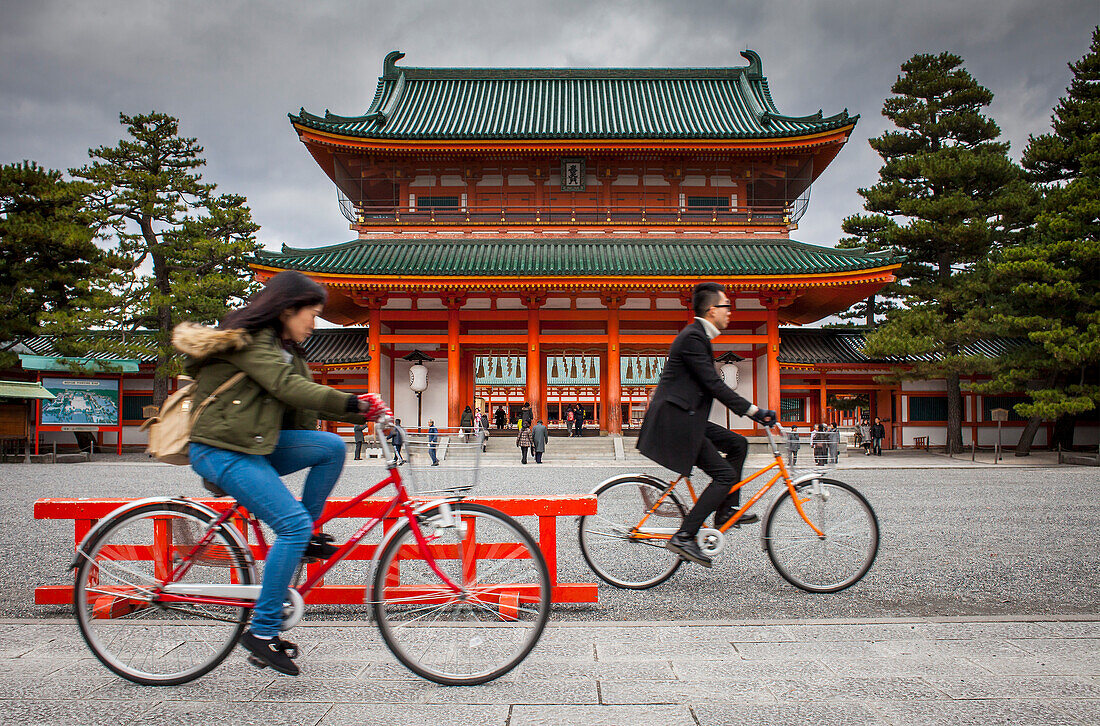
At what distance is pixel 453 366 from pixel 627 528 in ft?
45.3

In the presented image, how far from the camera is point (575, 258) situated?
58.6ft

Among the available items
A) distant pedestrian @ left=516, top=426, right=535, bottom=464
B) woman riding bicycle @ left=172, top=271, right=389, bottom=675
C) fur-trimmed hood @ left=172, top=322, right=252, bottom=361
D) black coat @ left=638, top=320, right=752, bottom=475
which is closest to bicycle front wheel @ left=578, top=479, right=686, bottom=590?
black coat @ left=638, top=320, right=752, bottom=475

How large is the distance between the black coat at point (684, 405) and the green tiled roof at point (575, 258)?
12840mm

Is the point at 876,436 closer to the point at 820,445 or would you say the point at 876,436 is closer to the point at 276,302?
the point at 820,445

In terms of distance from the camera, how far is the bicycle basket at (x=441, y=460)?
2.71 m

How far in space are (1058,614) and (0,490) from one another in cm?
1277

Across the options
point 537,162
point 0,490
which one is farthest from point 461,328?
point 0,490

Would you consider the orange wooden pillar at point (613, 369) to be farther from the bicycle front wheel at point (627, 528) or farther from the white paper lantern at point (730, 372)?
the bicycle front wheel at point (627, 528)

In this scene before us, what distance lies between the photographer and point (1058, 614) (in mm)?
3354

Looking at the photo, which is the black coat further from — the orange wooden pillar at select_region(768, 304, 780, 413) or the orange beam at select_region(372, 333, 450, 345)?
the orange beam at select_region(372, 333, 450, 345)

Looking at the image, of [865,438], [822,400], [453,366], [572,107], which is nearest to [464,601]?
[453,366]

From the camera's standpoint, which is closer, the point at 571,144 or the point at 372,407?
the point at 372,407

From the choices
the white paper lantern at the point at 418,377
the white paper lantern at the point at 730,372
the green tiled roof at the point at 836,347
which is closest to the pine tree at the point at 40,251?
the white paper lantern at the point at 418,377

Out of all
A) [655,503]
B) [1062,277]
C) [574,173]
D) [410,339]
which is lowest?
[655,503]
